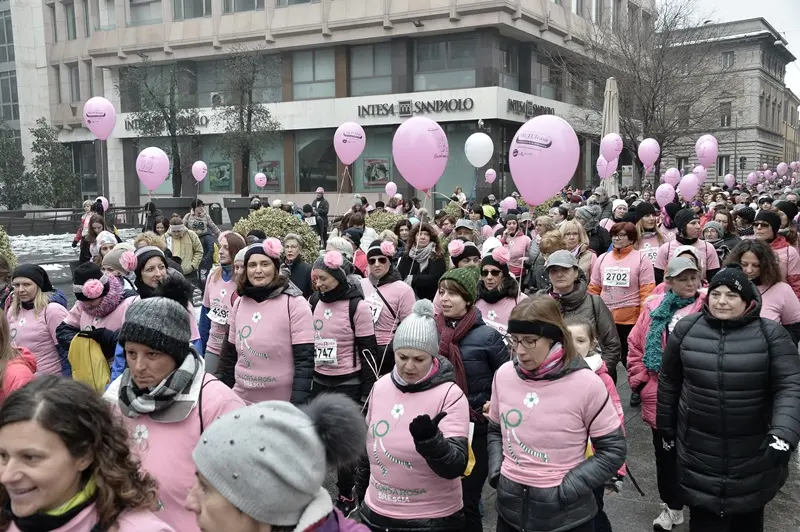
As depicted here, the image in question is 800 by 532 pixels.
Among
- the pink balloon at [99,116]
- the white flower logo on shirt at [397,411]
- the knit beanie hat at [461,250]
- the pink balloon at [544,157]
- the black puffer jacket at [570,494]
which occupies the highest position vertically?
the pink balloon at [99,116]

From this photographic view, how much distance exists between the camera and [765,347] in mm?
3598

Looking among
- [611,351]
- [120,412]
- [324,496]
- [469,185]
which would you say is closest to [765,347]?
[611,351]

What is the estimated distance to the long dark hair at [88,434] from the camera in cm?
200

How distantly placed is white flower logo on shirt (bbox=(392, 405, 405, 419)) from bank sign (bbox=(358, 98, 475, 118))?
99.8ft

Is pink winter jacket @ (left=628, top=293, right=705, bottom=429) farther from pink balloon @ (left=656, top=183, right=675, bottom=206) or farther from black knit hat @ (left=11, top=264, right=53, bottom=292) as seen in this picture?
pink balloon @ (left=656, top=183, right=675, bottom=206)

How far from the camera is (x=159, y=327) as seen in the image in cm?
261

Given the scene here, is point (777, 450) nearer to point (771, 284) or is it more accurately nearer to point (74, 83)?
point (771, 284)

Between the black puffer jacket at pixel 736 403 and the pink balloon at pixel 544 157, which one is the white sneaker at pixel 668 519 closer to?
the black puffer jacket at pixel 736 403

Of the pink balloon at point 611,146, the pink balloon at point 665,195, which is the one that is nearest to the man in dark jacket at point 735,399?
the pink balloon at point 665,195

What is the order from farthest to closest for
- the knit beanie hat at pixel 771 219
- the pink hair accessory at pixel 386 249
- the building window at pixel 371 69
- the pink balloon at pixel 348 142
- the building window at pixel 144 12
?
the building window at pixel 144 12 → the building window at pixel 371 69 → the pink balloon at pixel 348 142 → the knit beanie hat at pixel 771 219 → the pink hair accessory at pixel 386 249

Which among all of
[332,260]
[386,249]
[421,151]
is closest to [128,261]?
[332,260]

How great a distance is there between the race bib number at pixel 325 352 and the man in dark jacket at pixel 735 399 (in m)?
2.34

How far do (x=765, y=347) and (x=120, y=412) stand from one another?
312cm

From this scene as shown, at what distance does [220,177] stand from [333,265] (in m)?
37.2
